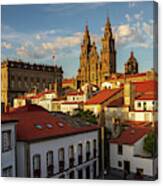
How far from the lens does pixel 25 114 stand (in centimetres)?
509

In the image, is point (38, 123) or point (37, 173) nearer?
point (37, 173)

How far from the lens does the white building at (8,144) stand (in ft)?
16.1

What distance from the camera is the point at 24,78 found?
5113mm

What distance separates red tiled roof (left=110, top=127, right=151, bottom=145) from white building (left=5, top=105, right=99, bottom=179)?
0.28 meters

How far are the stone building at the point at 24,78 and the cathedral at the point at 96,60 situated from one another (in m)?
0.27

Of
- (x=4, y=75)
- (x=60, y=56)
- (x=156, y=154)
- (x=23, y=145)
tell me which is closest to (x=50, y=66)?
(x=60, y=56)

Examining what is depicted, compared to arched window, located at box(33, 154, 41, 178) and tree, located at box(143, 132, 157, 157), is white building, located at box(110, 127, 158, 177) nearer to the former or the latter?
tree, located at box(143, 132, 157, 157)

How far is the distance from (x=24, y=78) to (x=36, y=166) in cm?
99

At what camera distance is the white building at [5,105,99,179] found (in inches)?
191

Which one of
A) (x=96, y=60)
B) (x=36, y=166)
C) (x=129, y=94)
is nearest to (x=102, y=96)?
(x=129, y=94)

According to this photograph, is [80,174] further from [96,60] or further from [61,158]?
[96,60]

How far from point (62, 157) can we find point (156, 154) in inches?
40.8

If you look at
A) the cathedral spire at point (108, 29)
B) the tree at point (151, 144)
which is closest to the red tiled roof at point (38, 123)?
the tree at point (151, 144)

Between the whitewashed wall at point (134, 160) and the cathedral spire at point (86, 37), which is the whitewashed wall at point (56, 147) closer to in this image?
the whitewashed wall at point (134, 160)
